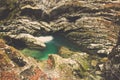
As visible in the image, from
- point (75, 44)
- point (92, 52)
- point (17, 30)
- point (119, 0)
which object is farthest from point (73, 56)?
point (119, 0)

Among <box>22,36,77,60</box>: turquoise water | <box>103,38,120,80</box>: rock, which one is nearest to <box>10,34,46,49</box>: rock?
<box>22,36,77,60</box>: turquoise water

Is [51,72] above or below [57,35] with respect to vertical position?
above

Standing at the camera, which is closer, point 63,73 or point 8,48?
point 8,48

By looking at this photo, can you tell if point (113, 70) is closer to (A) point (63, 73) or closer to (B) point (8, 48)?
(A) point (63, 73)

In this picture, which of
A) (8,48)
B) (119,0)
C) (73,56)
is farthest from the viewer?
(119,0)

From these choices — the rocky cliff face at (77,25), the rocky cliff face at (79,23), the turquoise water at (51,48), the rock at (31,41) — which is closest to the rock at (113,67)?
the rocky cliff face at (77,25)

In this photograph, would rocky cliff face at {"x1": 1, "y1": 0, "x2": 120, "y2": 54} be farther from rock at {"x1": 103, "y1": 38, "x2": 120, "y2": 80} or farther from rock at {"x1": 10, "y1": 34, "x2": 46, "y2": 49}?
rock at {"x1": 103, "y1": 38, "x2": 120, "y2": 80}

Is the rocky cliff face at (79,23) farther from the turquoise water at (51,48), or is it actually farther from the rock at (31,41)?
the rock at (31,41)

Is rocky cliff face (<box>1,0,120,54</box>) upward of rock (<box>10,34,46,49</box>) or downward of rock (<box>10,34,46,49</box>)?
upward
